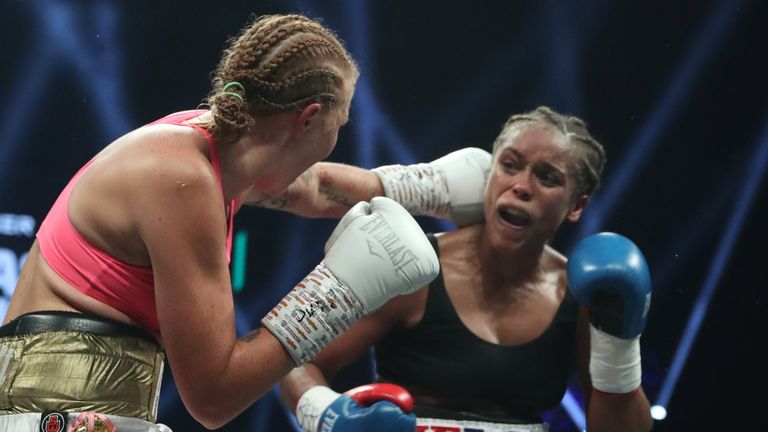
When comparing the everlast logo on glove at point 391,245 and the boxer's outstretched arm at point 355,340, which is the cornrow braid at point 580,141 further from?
the everlast logo on glove at point 391,245

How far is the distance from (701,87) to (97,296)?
2.46 m

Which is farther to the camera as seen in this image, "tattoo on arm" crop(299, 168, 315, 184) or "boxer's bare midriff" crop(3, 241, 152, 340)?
"tattoo on arm" crop(299, 168, 315, 184)

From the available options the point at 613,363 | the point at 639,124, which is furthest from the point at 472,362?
the point at 639,124

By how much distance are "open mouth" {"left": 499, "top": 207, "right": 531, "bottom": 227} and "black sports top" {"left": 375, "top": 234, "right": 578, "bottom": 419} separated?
0.68 feet

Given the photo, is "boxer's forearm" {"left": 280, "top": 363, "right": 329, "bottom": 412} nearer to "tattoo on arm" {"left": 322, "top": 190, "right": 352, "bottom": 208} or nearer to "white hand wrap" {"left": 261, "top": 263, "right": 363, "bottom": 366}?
"tattoo on arm" {"left": 322, "top": 190, "right": 352, "bottom": 208}

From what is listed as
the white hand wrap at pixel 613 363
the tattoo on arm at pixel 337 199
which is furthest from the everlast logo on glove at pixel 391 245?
the white hand wrap at pixel 613 363

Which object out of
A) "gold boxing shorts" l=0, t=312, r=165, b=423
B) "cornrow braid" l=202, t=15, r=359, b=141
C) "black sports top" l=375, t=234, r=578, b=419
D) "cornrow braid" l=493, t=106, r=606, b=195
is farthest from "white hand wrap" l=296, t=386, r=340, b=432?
"cornrow braid" l=493, t=106, r=606, b=195

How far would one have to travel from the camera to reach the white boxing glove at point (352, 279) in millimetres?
1303

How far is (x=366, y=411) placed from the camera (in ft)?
5.17

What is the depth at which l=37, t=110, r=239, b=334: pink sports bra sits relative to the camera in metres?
1.25

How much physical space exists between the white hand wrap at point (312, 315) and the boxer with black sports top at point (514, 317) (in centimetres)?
43

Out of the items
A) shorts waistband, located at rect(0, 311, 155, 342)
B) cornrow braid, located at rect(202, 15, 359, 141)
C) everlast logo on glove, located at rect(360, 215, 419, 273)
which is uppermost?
cornrow braid, located at rect(202, 15, 359, 141)

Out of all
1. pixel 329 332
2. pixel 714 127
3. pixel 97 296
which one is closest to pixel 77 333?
pixel 97 296

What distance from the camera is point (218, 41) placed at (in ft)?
9.38
